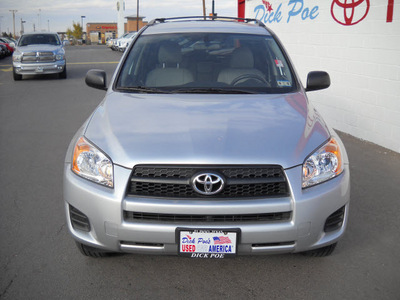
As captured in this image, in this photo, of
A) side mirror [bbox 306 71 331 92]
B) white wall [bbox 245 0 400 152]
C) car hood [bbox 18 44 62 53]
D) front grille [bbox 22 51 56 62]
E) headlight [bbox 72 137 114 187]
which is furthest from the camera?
car hood [bbox 18 44 62 53]

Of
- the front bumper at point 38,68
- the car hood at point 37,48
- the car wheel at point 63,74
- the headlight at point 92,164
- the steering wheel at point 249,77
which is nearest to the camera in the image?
the headlight at point 92,164

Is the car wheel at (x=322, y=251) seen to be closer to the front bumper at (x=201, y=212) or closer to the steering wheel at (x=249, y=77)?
the front bumper at (x=201, y=212)

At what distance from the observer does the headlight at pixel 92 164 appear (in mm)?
2711

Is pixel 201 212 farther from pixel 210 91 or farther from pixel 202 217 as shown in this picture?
pixel 210 91

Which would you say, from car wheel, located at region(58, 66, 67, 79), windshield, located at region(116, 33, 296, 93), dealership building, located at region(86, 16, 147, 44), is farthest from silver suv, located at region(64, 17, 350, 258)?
dealership building, located at region(86, 16, 147, 44)

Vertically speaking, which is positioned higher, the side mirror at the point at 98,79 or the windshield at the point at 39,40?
the side mirror at the point at 98,79

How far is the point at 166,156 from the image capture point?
8.64 feet

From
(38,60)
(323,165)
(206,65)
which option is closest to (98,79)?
(206,65)

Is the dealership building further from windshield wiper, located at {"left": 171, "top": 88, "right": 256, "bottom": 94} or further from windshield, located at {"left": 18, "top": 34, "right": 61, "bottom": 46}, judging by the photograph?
windshield wiper, located at {"left": 171, "top": 88, "right": 256, "bottom": 94}

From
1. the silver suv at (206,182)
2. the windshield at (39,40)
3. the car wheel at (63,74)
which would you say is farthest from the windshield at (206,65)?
the windshield at (39,40)

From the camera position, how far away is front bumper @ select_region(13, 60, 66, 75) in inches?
600

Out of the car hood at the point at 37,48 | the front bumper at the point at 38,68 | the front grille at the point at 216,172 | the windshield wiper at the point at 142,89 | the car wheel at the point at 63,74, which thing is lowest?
the car wheel at the point at 63,74

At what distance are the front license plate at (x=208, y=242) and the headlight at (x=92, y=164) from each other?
54 centimetres

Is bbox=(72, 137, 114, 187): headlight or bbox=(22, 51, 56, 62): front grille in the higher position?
bbox=(72, 137, 114, 187): headlight
